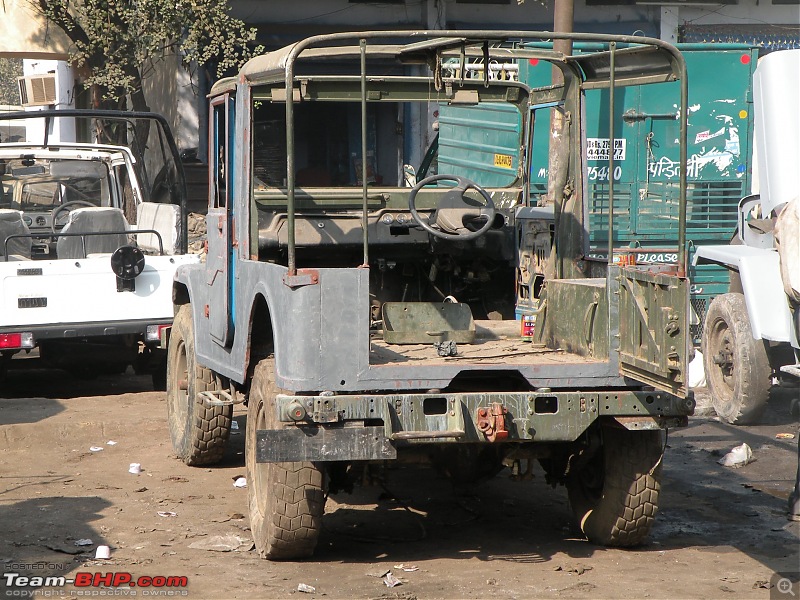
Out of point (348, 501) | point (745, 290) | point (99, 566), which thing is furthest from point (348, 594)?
point (745, 290)

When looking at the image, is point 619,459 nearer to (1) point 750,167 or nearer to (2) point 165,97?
(1) point 750,167

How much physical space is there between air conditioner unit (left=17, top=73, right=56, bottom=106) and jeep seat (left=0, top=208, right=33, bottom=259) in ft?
27.1

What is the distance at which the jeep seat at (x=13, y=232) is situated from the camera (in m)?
9.58

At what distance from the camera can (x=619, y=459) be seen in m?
5.44

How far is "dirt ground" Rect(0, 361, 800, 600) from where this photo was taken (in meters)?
4.99

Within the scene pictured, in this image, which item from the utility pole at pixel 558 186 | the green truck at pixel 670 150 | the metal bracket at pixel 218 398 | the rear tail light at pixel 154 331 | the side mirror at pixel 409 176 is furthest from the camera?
the green truck at pixel 670 150

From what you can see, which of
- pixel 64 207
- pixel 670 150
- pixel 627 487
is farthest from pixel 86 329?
pixel 670 150

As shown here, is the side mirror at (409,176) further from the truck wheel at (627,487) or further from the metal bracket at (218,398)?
the truck wheel at (627,487)

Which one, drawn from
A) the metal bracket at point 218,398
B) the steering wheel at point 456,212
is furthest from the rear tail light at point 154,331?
the steering wheel at point 456,212

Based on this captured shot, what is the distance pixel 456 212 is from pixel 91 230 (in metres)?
4.47

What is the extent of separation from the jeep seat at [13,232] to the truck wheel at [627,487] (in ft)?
19.5

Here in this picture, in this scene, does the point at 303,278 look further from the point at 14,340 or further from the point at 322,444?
the point at 14,340

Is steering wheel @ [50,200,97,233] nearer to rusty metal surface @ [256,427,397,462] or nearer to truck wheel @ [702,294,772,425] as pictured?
truck wheel @ [702,294,772,425]

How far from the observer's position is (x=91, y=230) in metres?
9.62
